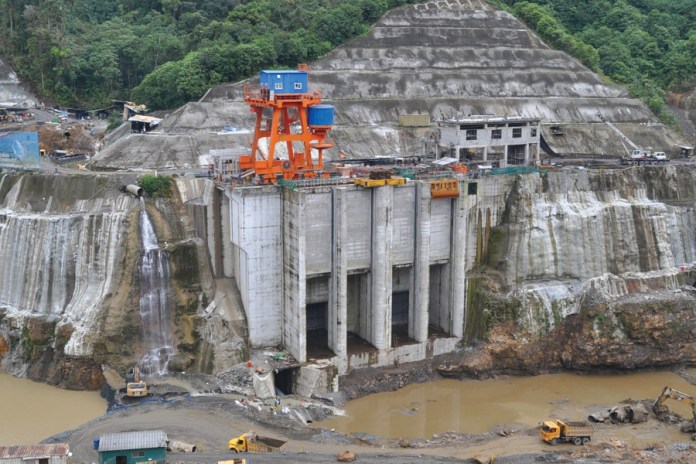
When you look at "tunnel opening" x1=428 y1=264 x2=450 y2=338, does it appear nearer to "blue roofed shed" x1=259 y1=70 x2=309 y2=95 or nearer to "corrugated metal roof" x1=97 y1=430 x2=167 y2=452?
"blue roofed shed" x1=259 y1=70 x2=309 y2=95

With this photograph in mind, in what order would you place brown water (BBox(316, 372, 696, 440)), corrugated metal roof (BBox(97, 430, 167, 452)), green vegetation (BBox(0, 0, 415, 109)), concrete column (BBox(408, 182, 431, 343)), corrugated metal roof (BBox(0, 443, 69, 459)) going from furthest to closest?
green vegetation (BBox(0, 0, 415, 109)) < concrete column (BBox(408, 182, 431, 343)) < brown water (BBox(316, 372, 696, 440)) < corrugated metal roof (BBox(97, 430, 167, 452)) < corrugated metal roof (BBox(0, 443, 69, 459))

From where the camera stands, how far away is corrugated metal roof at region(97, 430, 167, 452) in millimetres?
30938

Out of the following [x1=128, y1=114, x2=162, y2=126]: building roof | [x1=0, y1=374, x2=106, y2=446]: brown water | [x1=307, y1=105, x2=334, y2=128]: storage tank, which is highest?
[x1=128, y1=114, x2=162, y2=126]: building roof

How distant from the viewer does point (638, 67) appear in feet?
292

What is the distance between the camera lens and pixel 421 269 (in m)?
47.5

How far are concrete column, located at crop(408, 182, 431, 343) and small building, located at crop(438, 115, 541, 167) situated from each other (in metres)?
10.8

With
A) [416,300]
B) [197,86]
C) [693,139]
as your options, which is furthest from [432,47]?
[416,300]

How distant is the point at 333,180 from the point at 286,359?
11104mm

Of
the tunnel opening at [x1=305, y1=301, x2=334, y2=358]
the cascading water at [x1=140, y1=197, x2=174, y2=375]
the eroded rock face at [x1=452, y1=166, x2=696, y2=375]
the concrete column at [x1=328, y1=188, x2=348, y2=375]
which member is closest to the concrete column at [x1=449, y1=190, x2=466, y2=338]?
the eroded rock face at [x1=452, y1=166, x2=696, y2=375]

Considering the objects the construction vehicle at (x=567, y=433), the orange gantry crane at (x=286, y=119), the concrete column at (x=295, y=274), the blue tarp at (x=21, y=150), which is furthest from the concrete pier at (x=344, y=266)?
the blue tarp at (x=21, y=150)

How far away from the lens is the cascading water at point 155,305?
43.5m

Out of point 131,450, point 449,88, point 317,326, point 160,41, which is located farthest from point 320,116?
point 160,41

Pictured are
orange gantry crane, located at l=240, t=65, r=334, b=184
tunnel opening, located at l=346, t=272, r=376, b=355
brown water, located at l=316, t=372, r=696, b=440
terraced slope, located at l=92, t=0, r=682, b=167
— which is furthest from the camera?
terraced slope, located at l=92, t=0, r=682, b=167

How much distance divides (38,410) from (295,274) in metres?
15.8
